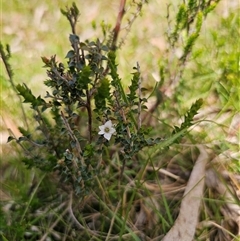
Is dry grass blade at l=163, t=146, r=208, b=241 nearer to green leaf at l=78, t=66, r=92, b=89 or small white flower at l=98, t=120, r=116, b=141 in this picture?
small white flower at l=98, t=120, r=116, b=141

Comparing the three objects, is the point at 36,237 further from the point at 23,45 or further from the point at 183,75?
the point at 23,45

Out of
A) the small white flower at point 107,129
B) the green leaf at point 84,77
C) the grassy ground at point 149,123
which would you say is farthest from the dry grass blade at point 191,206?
the green leaf at point 84,77

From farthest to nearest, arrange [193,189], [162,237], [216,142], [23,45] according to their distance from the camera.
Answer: [23,45] < [216,142] < [193,189] < [162,237]

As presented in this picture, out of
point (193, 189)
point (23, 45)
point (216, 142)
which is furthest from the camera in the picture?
point (23, 45)

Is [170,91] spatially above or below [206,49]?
below

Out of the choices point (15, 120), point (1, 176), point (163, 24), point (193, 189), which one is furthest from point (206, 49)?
point (1, 176)

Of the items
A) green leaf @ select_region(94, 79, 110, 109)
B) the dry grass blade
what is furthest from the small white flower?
the dry grass blade

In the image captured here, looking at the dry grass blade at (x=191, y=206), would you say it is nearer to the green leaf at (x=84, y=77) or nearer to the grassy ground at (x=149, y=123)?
the grassy ground at (x=149, y=123)
